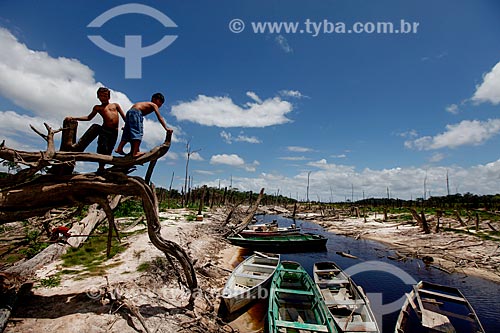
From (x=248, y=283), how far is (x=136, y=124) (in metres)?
8.38

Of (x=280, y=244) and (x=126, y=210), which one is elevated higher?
(x=126, y=210)

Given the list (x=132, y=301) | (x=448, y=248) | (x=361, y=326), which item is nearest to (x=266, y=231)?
(x=448, y=248)

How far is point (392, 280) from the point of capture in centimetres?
1466

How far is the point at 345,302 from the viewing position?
8719 millimetres

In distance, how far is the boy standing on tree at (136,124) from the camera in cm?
568

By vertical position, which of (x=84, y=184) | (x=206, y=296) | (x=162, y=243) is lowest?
(x=206, y=296)

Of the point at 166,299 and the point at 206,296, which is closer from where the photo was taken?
the point at 166,299

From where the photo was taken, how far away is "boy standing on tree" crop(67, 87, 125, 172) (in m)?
5.62

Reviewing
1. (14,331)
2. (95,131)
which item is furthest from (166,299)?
(95,131)

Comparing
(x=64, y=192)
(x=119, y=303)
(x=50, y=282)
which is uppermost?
(x=64, y=192)

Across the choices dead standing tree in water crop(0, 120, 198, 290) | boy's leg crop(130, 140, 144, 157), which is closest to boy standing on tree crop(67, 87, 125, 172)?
dead standing tree in water crop(0, 120, 198, 290)

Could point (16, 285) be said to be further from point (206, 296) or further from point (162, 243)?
point (206, 296)

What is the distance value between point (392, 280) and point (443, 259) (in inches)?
257

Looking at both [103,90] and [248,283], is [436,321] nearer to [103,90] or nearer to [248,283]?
[248,283]
